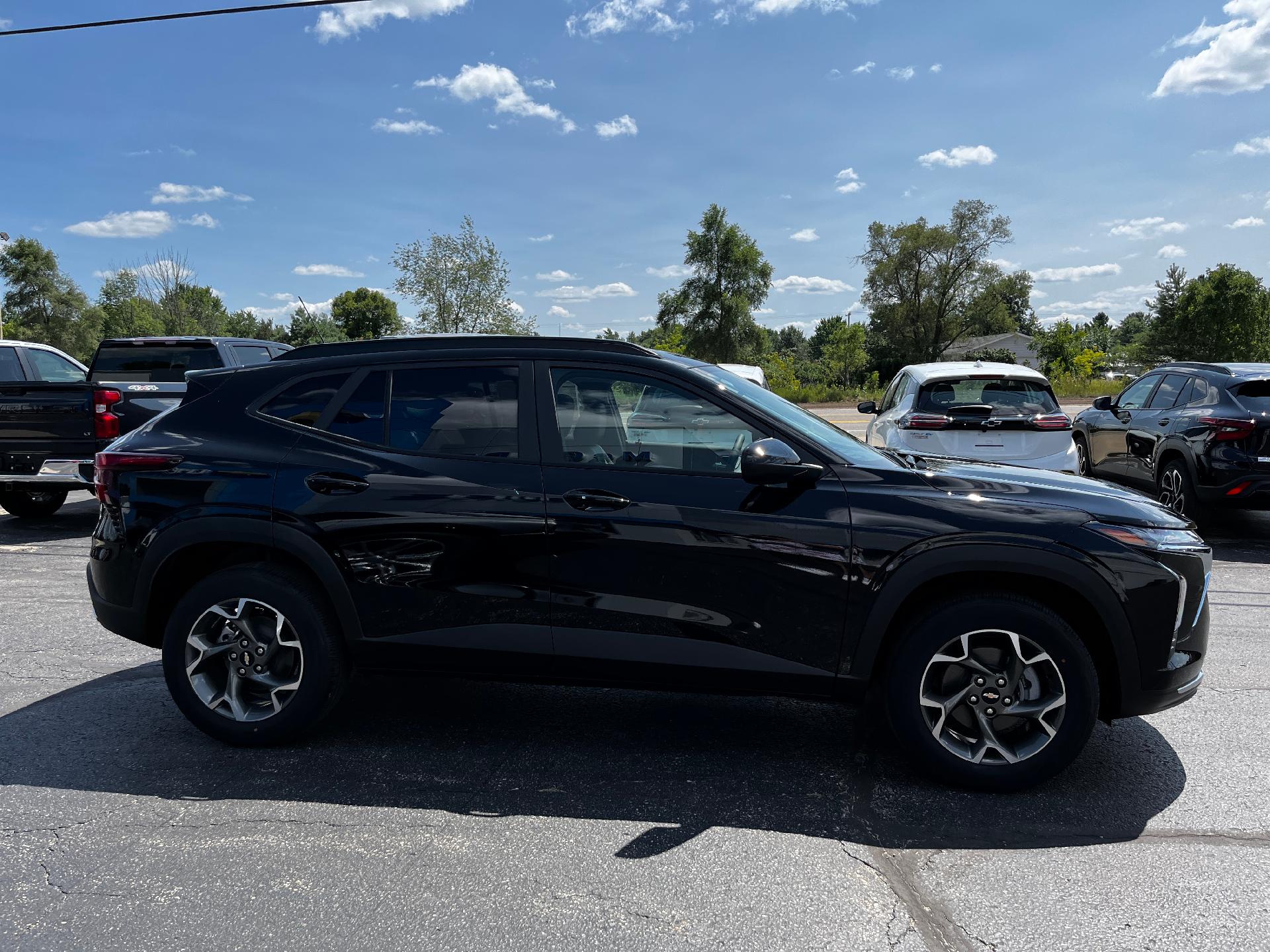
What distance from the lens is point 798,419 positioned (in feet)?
12.6

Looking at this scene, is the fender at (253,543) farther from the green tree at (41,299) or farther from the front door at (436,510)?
the green tree at (41,299)

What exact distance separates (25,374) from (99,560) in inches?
302

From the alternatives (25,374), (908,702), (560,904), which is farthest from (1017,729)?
(25,374)

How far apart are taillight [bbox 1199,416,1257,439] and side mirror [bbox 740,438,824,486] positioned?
6.67 meters

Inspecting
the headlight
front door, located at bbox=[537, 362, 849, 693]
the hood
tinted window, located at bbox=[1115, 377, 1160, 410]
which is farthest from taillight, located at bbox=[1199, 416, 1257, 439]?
front door, located at bbox=[537, 362, 849, 693]

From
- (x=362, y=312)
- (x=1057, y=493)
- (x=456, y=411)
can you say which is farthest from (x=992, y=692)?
(x=362, y=312)

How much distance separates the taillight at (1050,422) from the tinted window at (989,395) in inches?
4.4

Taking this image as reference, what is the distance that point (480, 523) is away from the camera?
357 centimetres

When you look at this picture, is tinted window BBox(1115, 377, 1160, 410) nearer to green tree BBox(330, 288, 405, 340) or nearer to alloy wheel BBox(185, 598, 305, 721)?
alloy wheel BBox(185, 598, 305, 721)

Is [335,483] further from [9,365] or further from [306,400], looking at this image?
[9,365]

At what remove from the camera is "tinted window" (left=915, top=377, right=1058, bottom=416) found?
28.0 ft

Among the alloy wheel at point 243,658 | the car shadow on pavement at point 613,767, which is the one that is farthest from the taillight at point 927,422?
the alloy wheel at point 243,658

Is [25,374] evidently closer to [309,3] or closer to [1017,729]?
[309,3]

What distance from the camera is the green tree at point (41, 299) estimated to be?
2795 inches
